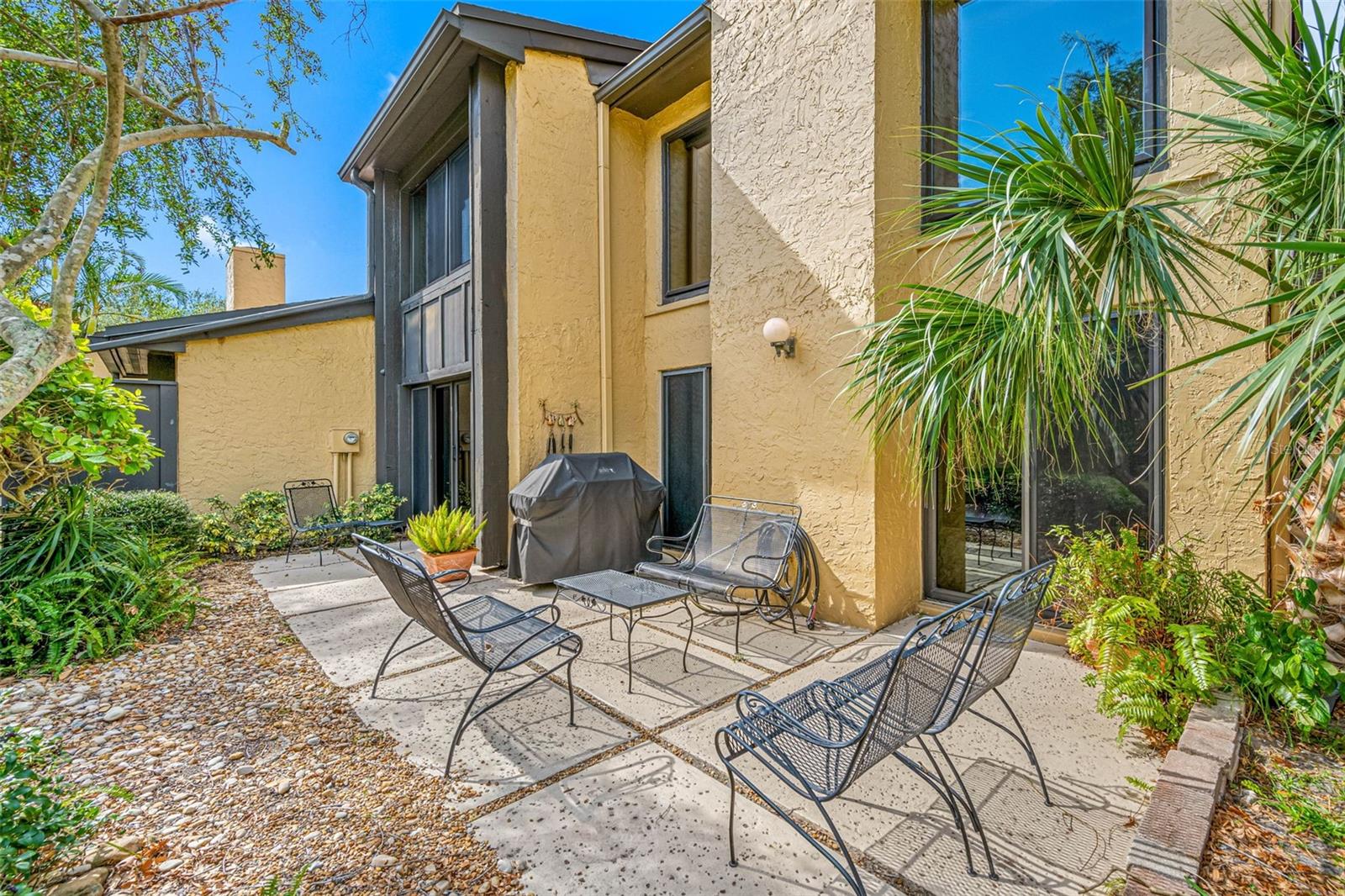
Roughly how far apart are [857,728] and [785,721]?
0.27 meters

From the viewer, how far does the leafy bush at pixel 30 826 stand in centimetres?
179

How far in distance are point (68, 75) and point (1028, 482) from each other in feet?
29.1

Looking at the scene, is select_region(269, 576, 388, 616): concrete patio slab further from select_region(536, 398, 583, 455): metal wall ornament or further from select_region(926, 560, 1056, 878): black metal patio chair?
select_region(926, 560, 1056, 878): black metal patio chair

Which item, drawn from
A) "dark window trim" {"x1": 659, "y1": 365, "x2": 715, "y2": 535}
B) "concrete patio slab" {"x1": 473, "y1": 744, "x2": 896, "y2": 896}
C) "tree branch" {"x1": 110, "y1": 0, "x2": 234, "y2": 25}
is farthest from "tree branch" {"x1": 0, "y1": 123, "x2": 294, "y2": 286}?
"dark window trim" {"x1": 659, "y1": 365, "x2": 715, "y2": 535}

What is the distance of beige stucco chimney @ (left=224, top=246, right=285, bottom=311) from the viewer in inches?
481

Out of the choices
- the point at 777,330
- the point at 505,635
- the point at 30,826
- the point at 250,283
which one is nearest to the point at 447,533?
the point at 505,635

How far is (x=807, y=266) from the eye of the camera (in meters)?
4.98

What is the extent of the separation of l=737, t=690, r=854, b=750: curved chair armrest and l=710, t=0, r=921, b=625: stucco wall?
100 inches

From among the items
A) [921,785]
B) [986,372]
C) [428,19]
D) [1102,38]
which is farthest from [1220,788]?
[428,19]

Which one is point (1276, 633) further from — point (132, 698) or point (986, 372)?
point (132, 698)

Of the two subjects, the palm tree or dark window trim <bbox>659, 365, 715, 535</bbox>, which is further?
dark window trim <bbox>659, 365, 715, 535</bbox>

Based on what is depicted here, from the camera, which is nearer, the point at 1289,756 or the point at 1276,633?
the point at 1289,756

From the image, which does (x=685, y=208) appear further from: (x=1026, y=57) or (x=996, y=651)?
(x=996, y=651)

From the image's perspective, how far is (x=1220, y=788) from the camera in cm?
216
